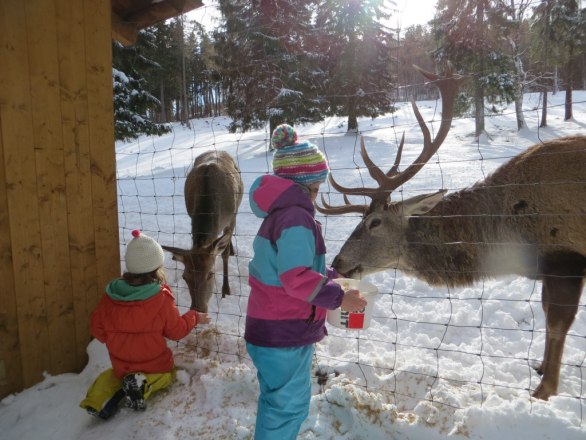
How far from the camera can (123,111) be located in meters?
10.0

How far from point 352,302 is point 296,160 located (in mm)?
851

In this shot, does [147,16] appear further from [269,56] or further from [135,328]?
[269,56]

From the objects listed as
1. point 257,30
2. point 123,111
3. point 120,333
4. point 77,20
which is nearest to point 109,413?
point 120,333

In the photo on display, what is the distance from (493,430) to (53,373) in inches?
135

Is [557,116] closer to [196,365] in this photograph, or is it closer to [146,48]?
[146,48]

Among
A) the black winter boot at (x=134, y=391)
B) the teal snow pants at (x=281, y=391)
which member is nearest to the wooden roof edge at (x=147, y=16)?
the black winter boot at (x=134, y=391)

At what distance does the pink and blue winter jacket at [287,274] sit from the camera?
2.29 meters

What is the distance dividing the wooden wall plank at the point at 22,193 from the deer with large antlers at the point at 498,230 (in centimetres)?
257

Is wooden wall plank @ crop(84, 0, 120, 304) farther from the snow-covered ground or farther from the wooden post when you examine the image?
the snow-covered ground

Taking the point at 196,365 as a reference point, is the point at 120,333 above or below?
above

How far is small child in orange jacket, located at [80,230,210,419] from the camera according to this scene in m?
3.19

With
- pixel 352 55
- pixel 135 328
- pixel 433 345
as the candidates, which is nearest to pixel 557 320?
pixel 433 345

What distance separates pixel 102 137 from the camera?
3889 mm

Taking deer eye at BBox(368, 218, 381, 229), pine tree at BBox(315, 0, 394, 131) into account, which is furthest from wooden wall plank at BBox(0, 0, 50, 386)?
pine tree at BBox(315, 0, 394, 131)
